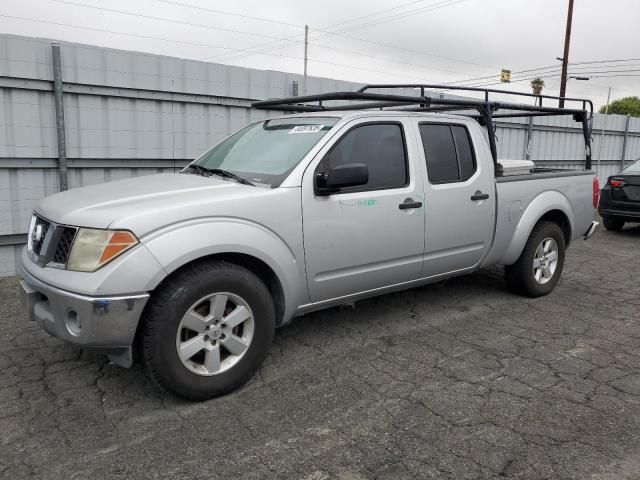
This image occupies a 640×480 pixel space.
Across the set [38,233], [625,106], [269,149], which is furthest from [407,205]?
[625,106]

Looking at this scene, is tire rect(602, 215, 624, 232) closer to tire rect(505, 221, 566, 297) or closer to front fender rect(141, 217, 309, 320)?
tire rect(505, 221, 566, 297)

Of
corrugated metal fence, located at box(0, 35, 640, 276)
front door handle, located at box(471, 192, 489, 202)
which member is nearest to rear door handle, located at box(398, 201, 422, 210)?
front door handle, located at box(471, 192, 489, 202)

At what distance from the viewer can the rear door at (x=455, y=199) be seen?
4.34 metres

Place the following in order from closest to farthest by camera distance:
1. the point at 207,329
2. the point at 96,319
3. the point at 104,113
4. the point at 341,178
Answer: the point at 96,319 → the point at 207,329 → the point at 341,178 → the point at 104,113

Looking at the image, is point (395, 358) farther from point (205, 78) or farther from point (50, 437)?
point (205, 78)

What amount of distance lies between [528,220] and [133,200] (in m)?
3.62

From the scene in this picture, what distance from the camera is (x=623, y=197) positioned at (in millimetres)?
9406

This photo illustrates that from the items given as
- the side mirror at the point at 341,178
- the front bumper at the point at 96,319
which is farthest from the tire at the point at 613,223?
the front bumper at the point at 96,319

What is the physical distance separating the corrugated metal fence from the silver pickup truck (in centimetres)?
234

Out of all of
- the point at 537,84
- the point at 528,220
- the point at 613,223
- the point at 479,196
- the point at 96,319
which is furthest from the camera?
the point at 537,84

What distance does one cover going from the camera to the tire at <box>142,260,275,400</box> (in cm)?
298

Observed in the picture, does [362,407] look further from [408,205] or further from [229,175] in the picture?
[229,175]

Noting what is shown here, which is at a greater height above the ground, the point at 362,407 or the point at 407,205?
the point at 407,205

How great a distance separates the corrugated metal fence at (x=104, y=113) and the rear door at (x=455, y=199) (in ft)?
11.5
